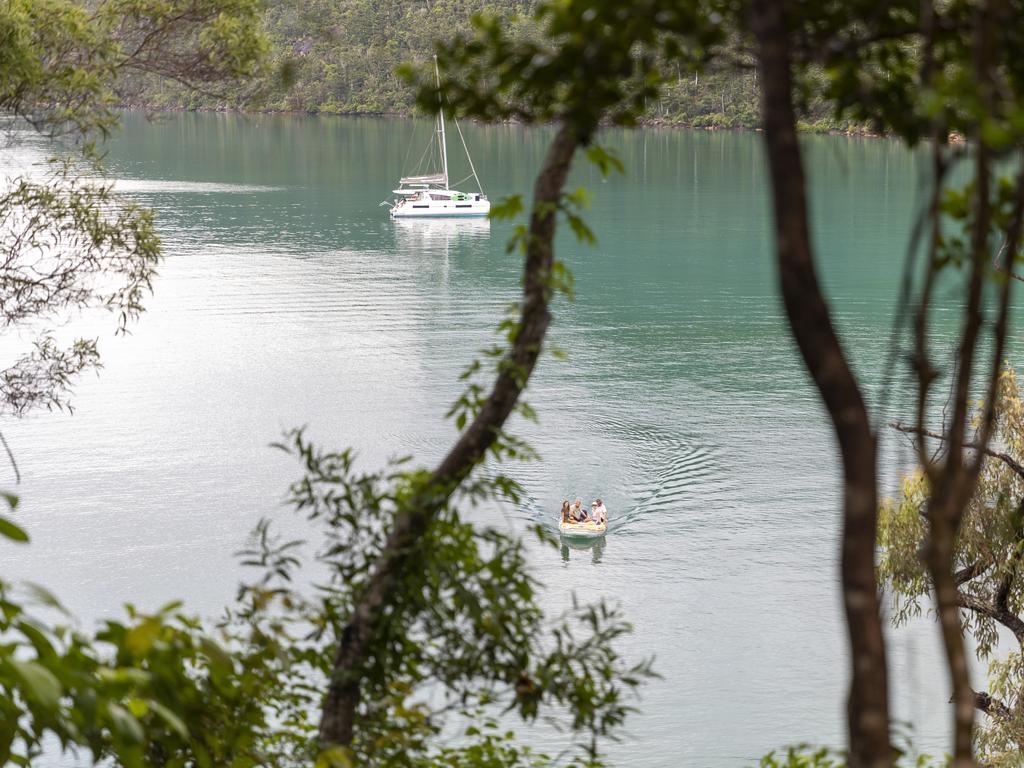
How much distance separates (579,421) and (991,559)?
1494 centimetres

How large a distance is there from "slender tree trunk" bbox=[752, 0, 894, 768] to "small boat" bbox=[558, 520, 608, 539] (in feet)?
62.7

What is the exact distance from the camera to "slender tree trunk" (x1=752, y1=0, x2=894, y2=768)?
86.9 inches

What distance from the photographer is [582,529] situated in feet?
70.0

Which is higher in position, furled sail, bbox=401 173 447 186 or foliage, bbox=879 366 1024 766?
furled sail, bbox=401 173 447 186

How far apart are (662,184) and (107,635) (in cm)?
6228

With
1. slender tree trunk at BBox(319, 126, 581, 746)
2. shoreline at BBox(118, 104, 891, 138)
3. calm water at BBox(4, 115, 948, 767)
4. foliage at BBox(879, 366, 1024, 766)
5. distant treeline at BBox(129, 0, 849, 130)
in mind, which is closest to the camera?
slender tree trunk at BBox(319, 126, 581, 746)

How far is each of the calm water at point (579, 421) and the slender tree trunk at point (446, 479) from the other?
38.4 feet

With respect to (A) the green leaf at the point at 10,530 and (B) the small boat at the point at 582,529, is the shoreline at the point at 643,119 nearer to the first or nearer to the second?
(B) the small boat at the point at 582,529

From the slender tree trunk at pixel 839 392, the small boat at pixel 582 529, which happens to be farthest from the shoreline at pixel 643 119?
the slender tree trunk at pixel 839 392

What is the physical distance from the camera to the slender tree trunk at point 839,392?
2.21 metres

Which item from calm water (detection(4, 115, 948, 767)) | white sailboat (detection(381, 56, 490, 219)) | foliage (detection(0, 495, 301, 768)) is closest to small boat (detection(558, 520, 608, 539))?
calm water (detection(4, 115, 948, 767))

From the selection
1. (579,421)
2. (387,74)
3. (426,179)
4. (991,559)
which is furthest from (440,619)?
(387,74)

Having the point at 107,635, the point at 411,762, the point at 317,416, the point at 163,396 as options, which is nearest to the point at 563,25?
the point at 107,635

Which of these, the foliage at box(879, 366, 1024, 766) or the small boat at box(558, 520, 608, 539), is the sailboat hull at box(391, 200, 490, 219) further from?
the foliage at box(879, 366, 1024, 766)
